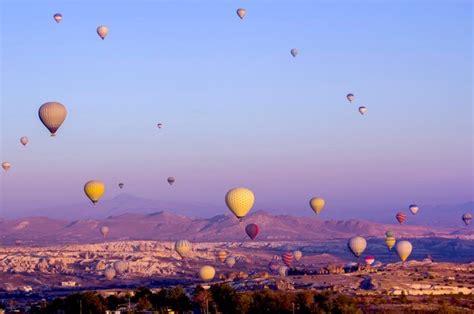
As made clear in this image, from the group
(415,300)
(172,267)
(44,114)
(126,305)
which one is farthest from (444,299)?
(172,267)

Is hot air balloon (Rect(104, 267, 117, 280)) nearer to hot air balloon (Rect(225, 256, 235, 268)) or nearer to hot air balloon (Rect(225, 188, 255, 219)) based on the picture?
hot air balloon (Rect(225, 256, 235, 268))

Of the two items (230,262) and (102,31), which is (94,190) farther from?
(230,262)

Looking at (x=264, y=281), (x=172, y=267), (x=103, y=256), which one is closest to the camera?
(x=264, y=281)

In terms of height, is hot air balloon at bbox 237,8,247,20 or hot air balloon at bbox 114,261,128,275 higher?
hot air balloon at bbox 237,8,247,20

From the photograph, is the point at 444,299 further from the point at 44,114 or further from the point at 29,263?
the point at 29,263

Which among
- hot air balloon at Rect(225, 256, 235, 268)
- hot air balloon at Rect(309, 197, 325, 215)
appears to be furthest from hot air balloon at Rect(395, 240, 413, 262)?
hot air balloon at Rect(225, 256, 235, 268)

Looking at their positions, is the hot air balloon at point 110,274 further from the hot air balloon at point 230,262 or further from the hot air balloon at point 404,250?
the hot air balloon at point 404,250
